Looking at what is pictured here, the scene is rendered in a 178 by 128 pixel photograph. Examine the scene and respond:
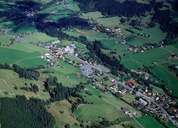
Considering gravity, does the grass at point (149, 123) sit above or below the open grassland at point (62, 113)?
below

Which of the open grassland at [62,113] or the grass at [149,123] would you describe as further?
the grass at [149,123]

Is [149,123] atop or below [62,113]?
below

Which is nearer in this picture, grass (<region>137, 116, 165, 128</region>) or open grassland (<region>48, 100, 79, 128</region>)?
open grassland (<region>48, 100, 79, 128</region>)

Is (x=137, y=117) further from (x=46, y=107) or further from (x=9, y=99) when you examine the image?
(x=9, y=99)

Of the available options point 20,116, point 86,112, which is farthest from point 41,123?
point 86,112

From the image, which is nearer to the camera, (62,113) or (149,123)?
(62,113)

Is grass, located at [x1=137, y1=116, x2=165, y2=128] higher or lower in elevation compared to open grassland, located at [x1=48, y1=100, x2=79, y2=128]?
lower

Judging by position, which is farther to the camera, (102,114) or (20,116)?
(102,114)

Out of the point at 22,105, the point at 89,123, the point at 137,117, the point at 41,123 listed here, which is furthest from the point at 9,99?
the point at 137,117

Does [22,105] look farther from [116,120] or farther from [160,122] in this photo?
[160,122]
